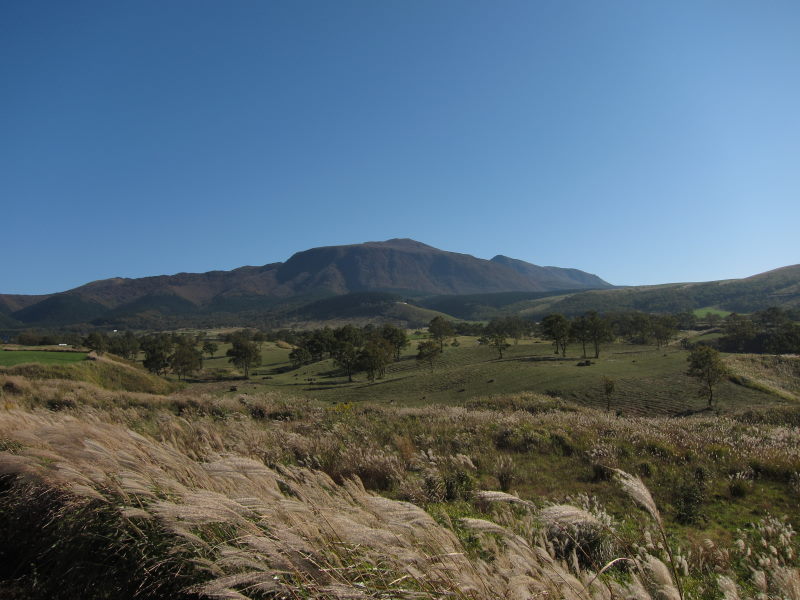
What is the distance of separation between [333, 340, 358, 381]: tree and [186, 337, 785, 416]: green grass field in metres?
2.52

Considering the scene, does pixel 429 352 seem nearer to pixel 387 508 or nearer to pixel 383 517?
pixel 383 517

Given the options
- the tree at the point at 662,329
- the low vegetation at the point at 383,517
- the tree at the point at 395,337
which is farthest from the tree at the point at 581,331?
the low vegetation at the point at 383,517

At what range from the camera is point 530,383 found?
5762 centimetres

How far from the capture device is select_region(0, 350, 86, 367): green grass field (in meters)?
31.7

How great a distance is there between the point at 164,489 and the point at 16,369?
90.4 ft

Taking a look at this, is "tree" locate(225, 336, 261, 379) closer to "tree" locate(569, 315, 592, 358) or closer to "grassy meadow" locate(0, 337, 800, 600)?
"tree" locate(569, 315, 592, 358)

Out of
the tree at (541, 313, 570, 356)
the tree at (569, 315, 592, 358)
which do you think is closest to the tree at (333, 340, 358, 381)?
the tree at (541, 313, 570, 356)

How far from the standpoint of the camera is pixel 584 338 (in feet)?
254

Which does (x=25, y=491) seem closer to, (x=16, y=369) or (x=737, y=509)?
(x=737, y=509)

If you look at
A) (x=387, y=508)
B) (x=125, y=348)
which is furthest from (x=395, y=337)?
(x=387, y=508)

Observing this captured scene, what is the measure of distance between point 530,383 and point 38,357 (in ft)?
179

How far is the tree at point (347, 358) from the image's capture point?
82.7m

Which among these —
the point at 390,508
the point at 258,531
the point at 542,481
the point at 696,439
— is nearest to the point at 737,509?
the point at 542,481

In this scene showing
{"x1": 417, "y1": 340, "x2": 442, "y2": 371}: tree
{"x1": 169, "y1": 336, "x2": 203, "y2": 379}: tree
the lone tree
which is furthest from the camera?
{"x1": 417, "y1": 340, "x2": 442, "y2": 371}: tree
